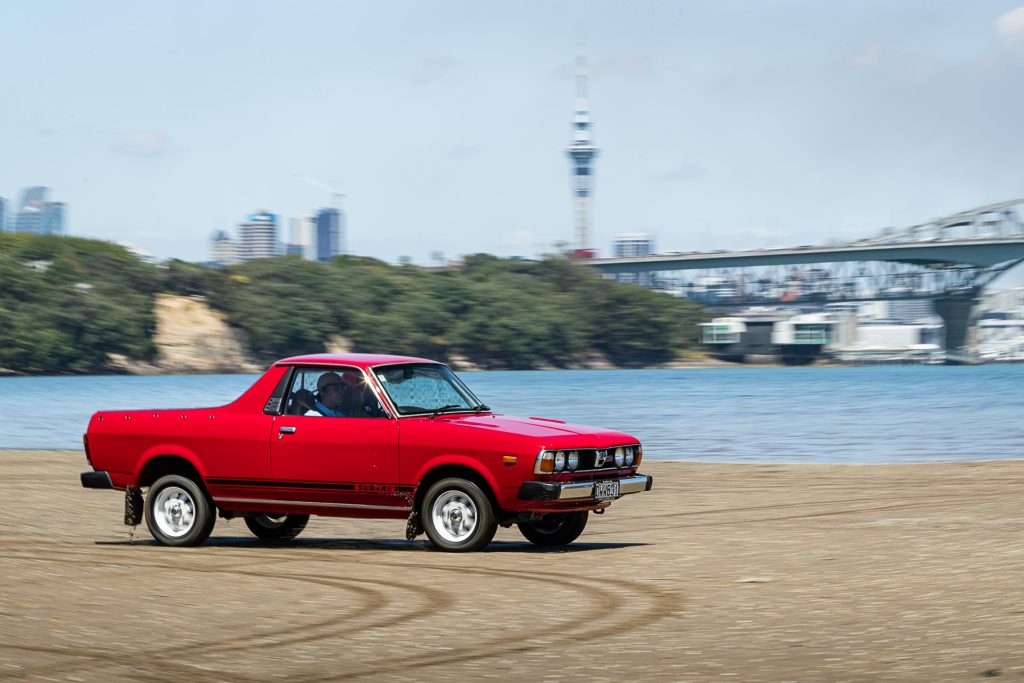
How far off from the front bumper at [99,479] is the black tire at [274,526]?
140cm

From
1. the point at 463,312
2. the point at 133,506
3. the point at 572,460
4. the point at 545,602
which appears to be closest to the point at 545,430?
the point at 572,460

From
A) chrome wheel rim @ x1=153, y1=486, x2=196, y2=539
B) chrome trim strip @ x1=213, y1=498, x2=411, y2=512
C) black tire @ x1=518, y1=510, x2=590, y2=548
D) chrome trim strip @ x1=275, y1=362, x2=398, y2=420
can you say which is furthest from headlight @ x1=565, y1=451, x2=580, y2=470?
chrome wheel rim @ x1=153, y1=486, x2=196, y2=539

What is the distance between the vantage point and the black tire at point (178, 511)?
40.6 feet

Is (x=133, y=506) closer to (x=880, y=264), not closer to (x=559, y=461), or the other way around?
(x=559, y=461)

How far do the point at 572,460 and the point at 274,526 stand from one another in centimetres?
362

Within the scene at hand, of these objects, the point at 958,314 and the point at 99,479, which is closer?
the point at 99,479

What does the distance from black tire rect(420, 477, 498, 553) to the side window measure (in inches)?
38.0

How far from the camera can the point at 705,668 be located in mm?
Answer: 6734

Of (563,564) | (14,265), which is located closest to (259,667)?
(563,564)

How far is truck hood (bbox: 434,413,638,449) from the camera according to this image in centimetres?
1138

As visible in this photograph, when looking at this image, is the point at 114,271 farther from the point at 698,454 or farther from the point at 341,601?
the point at 341,601

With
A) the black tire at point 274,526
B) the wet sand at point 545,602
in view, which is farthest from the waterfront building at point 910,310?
the black tire at point 274,526

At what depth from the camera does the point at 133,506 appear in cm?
1274

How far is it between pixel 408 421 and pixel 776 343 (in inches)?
5880
